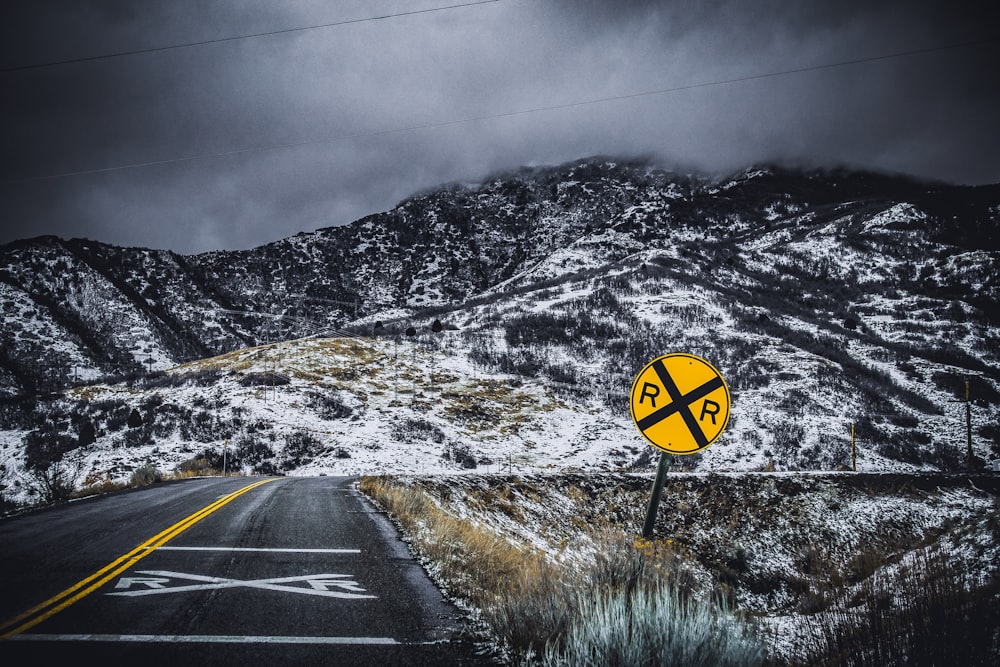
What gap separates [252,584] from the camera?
539 centimetres

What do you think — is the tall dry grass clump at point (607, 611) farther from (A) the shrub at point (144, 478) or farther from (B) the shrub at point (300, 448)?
(B) the shrub at point (300, 448)

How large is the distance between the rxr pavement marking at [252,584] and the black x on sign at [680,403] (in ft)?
11.0

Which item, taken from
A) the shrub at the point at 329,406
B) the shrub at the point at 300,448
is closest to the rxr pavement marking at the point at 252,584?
the shrub at the point at 300,448

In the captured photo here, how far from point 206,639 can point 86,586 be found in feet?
7.02

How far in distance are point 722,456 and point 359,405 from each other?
27.1 m

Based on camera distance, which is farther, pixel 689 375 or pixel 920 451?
pixel 920 451

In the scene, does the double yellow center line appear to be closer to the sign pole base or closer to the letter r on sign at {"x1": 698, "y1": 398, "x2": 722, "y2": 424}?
the sign pole base

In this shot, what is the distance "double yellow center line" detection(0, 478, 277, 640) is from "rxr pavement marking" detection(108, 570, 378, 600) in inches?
9.8

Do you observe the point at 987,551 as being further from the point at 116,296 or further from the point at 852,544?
the point at 116,296

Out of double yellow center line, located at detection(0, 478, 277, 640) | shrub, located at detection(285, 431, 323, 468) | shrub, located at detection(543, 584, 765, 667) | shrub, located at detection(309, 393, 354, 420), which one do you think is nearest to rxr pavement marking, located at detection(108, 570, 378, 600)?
double yellow center line, located at detection(0, 478, 277, 640)

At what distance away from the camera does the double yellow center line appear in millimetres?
3968

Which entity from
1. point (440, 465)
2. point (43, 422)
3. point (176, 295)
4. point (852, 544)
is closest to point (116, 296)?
point (176, 295)

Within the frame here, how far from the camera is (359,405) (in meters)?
40.6

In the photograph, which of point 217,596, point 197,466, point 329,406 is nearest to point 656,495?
point 217,596
